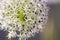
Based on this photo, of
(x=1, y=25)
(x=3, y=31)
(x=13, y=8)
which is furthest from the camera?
(x=3, y=31)

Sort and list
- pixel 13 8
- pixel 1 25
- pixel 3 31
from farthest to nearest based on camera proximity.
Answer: pixel 3 31 < pixel 1 25 < pixel 13 8

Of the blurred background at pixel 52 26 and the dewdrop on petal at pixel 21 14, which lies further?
the blurred background at pixel 52 26

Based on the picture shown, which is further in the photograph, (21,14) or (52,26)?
(52,26)

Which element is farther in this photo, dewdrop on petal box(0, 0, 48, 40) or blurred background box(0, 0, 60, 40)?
blurred background box(0, 0, 60, 40)

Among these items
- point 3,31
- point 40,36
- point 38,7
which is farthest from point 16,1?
point 40,36

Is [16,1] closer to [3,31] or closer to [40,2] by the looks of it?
[40,2]

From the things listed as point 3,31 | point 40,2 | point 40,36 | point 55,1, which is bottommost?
point 40,36

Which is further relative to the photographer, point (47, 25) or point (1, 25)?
point (47, 25)

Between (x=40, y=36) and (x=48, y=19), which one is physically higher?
(x=48, y=19)
